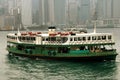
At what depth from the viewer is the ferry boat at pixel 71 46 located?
1575 inches

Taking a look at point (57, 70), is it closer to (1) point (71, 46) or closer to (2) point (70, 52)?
(2) point (70, 52)

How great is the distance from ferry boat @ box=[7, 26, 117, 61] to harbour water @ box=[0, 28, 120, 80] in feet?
2.43

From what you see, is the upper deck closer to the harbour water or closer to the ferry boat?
the ferry boat

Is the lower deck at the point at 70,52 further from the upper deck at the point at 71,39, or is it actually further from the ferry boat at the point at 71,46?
the upper deck at the point at 71,39

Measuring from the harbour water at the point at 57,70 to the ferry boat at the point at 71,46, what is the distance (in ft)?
2.43

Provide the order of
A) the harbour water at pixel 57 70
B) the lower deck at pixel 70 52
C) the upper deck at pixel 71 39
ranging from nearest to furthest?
the harbour water at pixel 57 70
the lower deck at pixel 70 52
the upper deck at pixel 71 39

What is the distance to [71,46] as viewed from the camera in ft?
134

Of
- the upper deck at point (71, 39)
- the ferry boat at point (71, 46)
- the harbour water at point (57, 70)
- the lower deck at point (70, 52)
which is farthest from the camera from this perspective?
the upper deck at point (71, 39)

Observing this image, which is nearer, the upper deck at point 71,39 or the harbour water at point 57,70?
the harbour water at point 57,70

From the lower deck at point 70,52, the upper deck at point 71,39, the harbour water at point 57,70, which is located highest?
the upper deck at point 71,39

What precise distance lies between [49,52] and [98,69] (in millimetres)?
7734

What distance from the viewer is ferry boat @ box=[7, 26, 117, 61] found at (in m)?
40.0

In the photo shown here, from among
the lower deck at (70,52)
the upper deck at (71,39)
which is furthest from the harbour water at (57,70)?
the upper deck at (71,39)

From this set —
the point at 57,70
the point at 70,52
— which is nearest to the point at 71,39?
the point at 70,52
